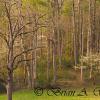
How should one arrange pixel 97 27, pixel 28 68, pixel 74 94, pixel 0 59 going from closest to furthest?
1. pixel 74 94
2. pixel 0 59
3. pixel 28 68
4. pixel 97 27

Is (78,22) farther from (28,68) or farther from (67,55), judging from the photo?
(28,68)

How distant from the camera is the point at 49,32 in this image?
42969 millimetres

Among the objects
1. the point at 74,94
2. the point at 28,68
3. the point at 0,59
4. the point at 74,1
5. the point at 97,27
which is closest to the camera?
the point at 74,94

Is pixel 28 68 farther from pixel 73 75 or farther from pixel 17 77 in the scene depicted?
pixel 73 75

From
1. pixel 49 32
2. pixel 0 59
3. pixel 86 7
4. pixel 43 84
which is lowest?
pixel 43 84

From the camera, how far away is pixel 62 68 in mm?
45625

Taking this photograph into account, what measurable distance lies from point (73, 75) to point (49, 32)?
5.34 m

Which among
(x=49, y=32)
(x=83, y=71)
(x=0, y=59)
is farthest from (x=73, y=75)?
(x=0, y=59)

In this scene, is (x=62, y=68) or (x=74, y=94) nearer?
(x=74, y=94)

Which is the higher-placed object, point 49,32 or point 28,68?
point 49,32

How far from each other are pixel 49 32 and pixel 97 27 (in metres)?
11.5

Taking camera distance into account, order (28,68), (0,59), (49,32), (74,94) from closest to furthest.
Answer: (74,94) → (0,59) → (28,68) → (49,32)

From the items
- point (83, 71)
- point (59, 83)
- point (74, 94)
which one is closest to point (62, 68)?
point (83, 71)

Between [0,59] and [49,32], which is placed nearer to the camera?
[0,59]
